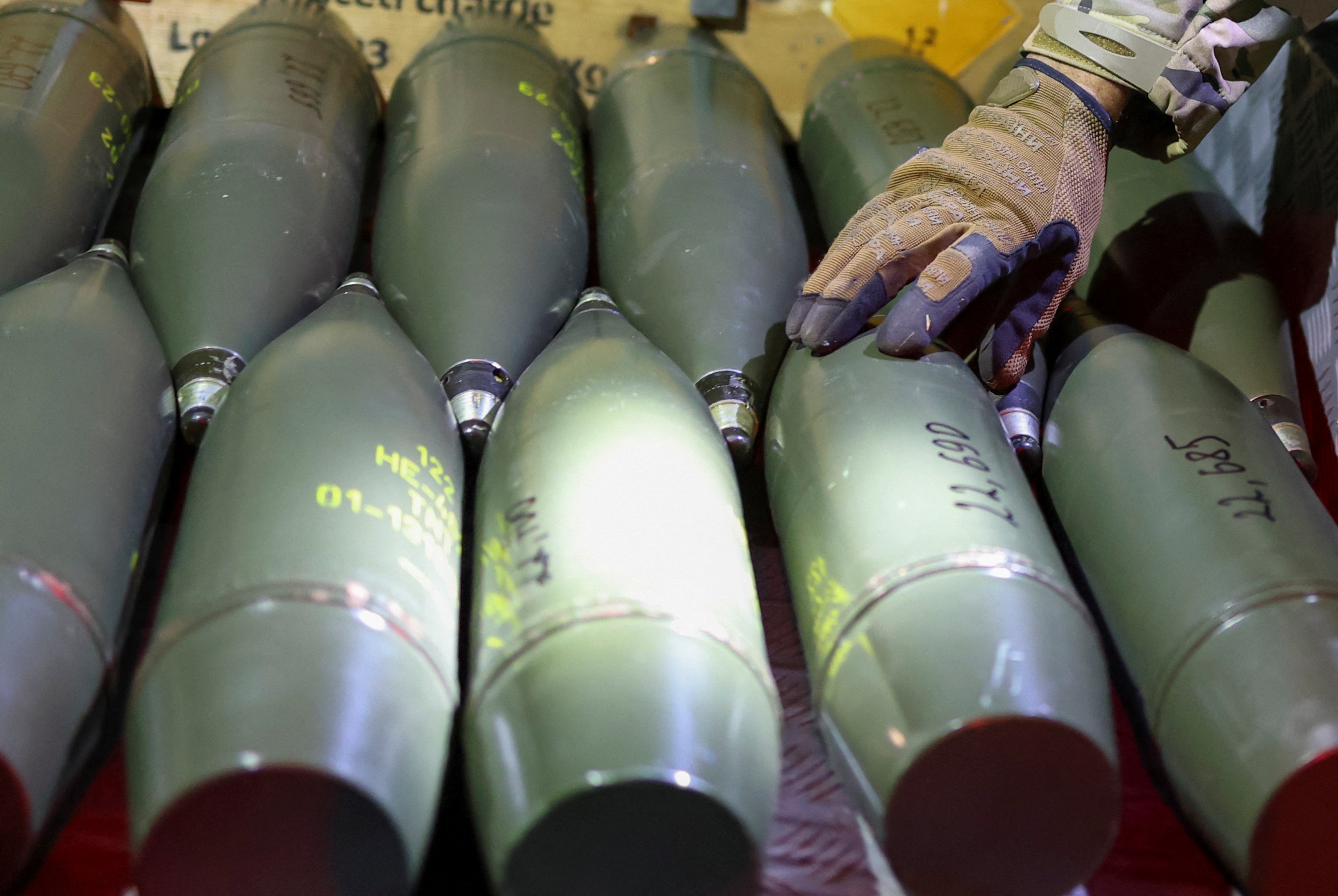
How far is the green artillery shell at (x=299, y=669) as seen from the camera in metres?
0.66

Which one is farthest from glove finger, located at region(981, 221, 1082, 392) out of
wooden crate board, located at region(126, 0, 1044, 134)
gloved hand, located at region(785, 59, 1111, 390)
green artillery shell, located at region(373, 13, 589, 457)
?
wooden crate board, located at region(126, 0, 1044, 134)

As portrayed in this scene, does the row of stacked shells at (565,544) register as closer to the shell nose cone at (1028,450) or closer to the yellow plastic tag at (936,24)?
the shell nose cone at (1028,450)

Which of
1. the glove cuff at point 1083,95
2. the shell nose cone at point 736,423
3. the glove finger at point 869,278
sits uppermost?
the glove cuff at point 1083,95

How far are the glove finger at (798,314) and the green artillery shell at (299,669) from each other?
40 centimetres

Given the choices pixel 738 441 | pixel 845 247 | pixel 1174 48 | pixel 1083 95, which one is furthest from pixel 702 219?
pixel 1174 48

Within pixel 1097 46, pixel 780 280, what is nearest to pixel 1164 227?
pixel 1097 46

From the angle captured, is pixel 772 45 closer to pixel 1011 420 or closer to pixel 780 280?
pixel 780 280

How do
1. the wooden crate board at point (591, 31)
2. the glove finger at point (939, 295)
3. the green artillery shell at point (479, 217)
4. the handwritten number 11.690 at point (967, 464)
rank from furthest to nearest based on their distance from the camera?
1. the wooden crate board at point (591, 31)
2. the green artillery shell at point (479, 217)
3. the glove finger at point (939, 295)
4. the handwritten number 11.690 at point (967, 464)

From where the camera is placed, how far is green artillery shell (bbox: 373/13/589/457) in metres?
1.10

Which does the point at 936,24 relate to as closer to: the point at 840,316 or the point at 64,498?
the point at 840,316

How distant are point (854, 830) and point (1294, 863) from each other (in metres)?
0.33

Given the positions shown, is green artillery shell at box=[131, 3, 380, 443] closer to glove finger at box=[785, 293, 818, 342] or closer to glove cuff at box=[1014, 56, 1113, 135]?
glove finger at box=[785, 293, 818, 342]

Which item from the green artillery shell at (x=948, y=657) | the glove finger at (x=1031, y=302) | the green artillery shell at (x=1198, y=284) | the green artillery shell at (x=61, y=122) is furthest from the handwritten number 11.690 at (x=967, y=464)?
the green artillery shell at (x=61, y=122)

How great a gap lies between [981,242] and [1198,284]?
1.34 ft
